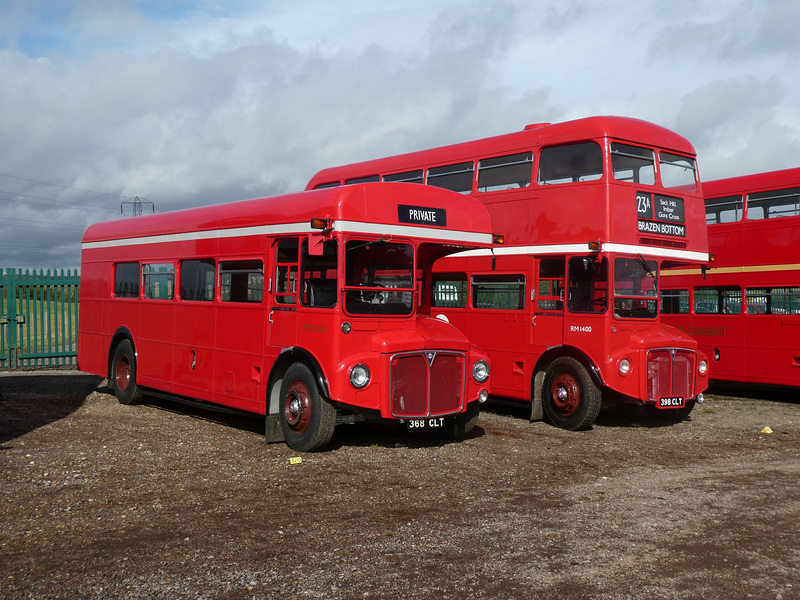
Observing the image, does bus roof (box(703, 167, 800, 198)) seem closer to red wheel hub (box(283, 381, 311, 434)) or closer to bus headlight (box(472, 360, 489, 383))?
bus headlight (box(472, 360, 489, 383))

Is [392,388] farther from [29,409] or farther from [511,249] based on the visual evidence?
[29,409]

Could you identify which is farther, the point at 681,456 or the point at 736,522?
the point at 681,456

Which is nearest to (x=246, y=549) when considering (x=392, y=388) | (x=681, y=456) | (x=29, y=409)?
(x=392, y=388)

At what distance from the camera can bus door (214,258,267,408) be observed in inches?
398

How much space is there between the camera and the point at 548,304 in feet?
39.9

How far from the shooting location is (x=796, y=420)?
13.0 m

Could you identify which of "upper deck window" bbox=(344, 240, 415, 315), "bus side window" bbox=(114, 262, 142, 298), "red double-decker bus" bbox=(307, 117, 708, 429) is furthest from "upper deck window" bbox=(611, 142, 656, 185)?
"bus side window" bbox=(114, 262, 142, 298)

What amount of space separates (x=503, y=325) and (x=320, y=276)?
4451 millimetres

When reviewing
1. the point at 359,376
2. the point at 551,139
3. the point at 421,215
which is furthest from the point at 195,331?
the point at 551,139

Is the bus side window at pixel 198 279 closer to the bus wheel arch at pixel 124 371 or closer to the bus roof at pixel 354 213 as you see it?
the bus roof at pixel 354 213

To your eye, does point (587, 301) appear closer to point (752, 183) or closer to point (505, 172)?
point (505, 172)

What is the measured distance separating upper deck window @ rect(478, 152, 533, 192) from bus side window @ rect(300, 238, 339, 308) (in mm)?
4396

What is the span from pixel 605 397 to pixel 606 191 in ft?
9.79

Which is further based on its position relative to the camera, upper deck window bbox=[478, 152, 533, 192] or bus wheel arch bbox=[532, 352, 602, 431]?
upper deck window bbox=[478, 152, 533, 192]
